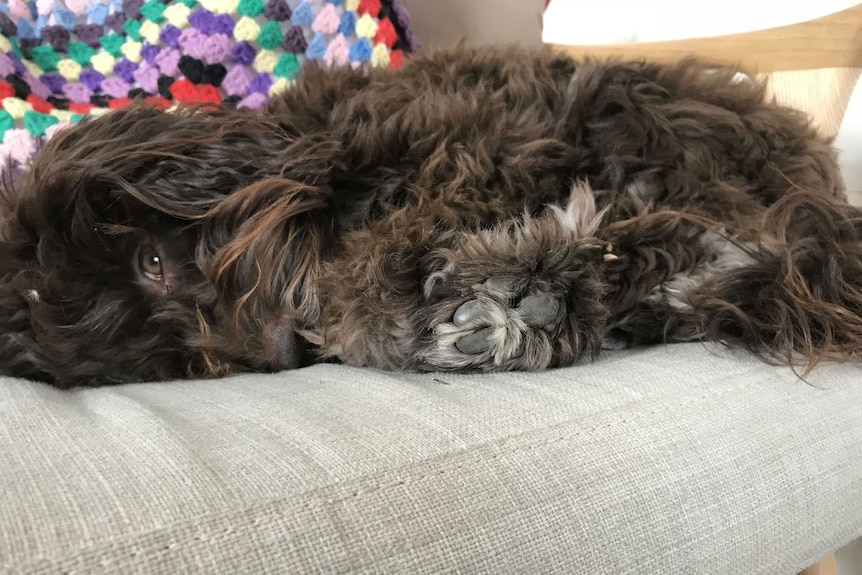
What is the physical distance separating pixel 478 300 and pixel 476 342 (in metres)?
0.07

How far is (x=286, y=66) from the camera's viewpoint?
2.15 metres

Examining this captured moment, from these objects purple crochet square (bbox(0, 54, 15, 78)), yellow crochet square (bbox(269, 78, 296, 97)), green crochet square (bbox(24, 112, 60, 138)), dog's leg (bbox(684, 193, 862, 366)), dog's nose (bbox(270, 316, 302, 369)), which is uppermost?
purple crochet square (bbox(0, 54, 15, 78))

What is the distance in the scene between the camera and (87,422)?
0.95 meters

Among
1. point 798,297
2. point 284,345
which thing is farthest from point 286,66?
point 798,297

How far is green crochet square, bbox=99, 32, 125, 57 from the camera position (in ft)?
6.93

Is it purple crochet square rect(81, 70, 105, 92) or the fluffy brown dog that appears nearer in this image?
the fluffy brown dog

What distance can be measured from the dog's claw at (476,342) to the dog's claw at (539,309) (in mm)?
67

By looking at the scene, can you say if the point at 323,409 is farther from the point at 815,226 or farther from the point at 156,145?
the point at 815,226

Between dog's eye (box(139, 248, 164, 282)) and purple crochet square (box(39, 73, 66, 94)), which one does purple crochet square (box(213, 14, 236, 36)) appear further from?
dog's eye (box(139, 248, 164, 282))

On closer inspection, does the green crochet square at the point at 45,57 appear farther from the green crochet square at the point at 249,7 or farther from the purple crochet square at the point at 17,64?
the green crochet square at the point at 249,7

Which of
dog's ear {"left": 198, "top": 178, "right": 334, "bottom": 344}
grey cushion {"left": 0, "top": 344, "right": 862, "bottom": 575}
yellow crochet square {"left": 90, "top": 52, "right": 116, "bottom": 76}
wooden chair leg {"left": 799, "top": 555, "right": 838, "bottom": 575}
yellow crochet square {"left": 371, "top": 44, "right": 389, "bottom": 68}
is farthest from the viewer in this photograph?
yellow crochet square {"left": 371, "top": 44, "right": 389, "bottom": 68}

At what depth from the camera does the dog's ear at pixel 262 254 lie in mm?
1332

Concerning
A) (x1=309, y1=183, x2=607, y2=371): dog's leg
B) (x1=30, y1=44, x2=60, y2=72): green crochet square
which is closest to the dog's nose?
(x1=309, y1=183, x2=607, y2=371): dog's leg

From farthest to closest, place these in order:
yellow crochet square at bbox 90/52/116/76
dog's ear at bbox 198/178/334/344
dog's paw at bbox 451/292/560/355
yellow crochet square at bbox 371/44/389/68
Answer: yellow crochet square at bbox 371/44/389/68
yellow crochet square at bbox 90/52/116/76
dog's ear at bbox 198/178/334/344
dog's paw at bbox 451/292/560/355
